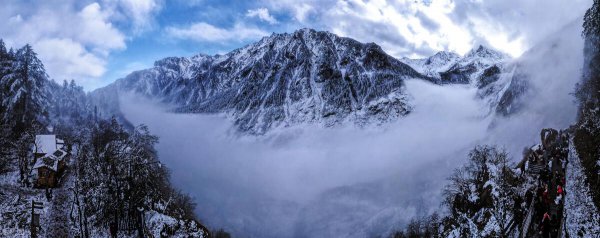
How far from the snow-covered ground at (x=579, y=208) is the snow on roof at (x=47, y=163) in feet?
206

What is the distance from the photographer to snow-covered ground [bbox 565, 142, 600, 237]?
100.0ft

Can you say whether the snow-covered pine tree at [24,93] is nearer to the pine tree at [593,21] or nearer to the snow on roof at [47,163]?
the snow on roof at [47,163]

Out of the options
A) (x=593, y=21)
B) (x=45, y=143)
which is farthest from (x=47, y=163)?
(x=593, y=21)

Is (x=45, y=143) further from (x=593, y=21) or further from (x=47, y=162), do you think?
(x=593, y=21)

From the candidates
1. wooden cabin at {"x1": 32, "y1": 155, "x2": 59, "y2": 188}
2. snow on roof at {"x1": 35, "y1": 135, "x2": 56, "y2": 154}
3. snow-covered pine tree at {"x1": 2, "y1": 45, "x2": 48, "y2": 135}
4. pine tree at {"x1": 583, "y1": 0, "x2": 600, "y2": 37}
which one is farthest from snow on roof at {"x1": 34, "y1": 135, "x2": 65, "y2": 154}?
pine tree at {"x1": 583, "y1": 0, "x2": 600, "y2": 37}

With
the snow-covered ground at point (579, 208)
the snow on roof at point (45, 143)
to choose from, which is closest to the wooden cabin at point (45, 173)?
the snow on roof at point (45, 143)

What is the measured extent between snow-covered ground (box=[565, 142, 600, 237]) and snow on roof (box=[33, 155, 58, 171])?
62.9 meters

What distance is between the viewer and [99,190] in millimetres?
51188

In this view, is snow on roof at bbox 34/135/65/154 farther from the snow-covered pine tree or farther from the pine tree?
the pine tree

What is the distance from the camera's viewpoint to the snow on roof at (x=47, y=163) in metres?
56.8

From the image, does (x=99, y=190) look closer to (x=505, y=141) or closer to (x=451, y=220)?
(x=451, y=220)

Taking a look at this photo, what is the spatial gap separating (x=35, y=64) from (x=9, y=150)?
16367 millimetres

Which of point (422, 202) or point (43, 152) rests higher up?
point (43, 152)

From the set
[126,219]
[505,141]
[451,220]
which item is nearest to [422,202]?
[505,141]
